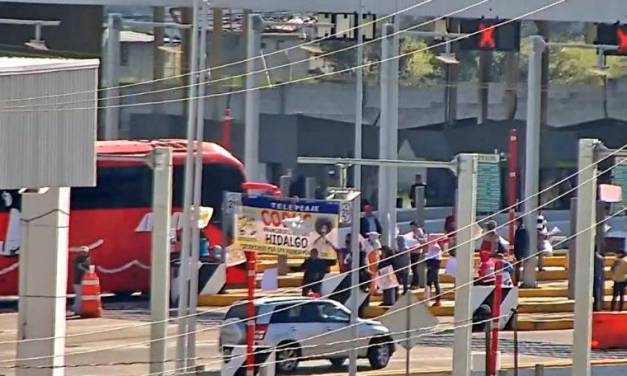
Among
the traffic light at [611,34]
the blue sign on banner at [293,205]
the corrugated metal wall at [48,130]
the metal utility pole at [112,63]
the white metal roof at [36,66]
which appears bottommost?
the blue sign on banner at [293,205]

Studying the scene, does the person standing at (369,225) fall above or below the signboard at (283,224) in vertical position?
below

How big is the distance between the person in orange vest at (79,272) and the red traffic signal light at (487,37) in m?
8.39

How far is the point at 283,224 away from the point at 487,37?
12326 millimetres

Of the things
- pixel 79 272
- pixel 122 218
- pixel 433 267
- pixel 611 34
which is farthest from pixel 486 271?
pixel 611 34

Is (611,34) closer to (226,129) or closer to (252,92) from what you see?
(252,92)

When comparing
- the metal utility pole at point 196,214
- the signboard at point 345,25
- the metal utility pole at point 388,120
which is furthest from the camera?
the signboard at point 345,25

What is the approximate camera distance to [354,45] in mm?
34469

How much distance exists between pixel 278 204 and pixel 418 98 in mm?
22540

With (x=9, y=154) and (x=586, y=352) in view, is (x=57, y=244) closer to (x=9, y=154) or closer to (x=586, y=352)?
(x=9, y=154)

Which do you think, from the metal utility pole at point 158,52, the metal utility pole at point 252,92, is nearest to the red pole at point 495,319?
the metal utility pole at point 252,92

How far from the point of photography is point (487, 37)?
1256 inches

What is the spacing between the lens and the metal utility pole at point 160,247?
64.2ft

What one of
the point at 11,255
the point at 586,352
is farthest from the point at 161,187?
the point at 11,255

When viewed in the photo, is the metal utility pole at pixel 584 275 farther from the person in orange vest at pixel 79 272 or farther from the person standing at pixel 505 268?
the person in orange vest at pixel 79 272
